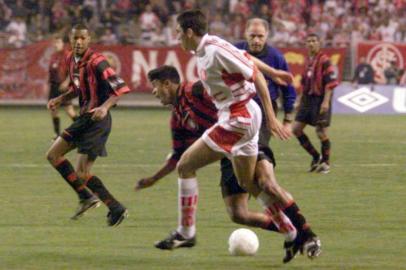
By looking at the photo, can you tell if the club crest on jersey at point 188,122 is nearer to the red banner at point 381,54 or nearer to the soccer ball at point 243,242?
the soccer ball at point 243,242

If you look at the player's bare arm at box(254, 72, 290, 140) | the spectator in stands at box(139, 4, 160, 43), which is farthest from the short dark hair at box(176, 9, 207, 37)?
the spectator in stands at box(139, 4, 160, 43)

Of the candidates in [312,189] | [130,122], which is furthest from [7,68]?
[312,189]

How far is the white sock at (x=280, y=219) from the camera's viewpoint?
9.14 meters

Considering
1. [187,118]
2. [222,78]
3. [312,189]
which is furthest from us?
[312,189]

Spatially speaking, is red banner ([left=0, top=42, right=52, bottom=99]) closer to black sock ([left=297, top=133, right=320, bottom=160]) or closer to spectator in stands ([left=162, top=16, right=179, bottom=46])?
spectator in stands ([left=162, top=16, right=179, bottom=46])

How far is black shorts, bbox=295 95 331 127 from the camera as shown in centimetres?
1741

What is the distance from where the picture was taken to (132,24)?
33.8m

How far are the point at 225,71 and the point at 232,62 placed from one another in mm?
95

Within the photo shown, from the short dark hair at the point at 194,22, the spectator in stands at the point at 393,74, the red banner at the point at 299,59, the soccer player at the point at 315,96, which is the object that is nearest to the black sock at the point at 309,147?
the soccer player at the point at 315,96

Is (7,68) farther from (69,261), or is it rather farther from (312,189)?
(69,261)

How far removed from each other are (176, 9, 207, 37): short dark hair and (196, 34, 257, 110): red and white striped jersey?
0.25 feet

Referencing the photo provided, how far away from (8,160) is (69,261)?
9.12 meters

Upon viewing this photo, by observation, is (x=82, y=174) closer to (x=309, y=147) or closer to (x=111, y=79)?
(x=111, y=79)

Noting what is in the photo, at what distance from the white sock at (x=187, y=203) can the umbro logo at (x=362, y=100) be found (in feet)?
67.0
